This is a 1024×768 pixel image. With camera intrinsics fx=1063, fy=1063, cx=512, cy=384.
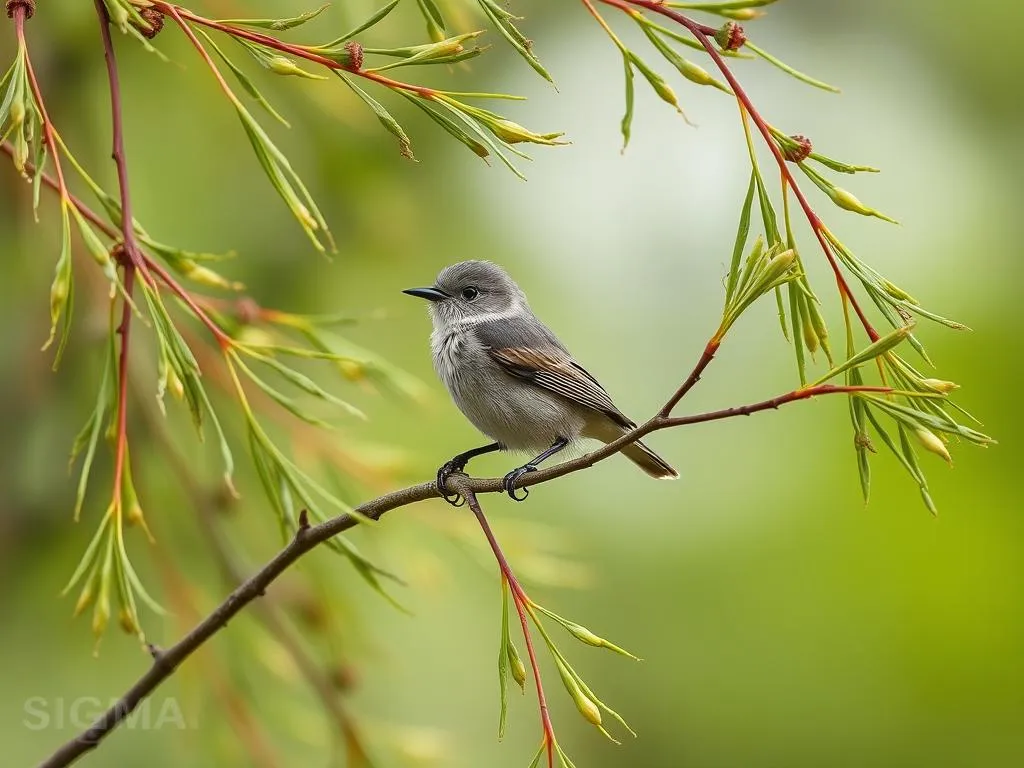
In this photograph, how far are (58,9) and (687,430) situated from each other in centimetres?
241

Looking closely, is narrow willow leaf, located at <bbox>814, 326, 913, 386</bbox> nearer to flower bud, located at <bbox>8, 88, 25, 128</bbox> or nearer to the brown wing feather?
flower bud, located at <bbox>8, 88, 25, 128</bbox>

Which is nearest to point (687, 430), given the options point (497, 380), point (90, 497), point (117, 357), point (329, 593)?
point (497, 380)

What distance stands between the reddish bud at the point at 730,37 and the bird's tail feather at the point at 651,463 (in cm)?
179

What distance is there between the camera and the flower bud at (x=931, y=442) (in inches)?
47.3

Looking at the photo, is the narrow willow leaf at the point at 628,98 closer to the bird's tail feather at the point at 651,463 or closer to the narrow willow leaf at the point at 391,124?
the narrow willow leaf at the point at 391,124

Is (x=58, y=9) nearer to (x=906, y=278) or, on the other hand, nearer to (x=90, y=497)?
(x=90, y=497)

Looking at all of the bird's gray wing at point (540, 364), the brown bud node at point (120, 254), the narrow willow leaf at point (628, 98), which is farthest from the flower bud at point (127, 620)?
the bird's gray wing at point (540, 364)

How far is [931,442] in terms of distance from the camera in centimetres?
121

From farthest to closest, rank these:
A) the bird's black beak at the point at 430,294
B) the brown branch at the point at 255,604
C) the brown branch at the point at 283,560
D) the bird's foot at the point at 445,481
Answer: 1. the bird's black beak at the point at 430,294
2. the brown branch at the point at 255,604
3. the bird's foot at the point at 445,481
4. the brown branch at the point at 283,560

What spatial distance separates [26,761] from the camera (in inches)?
109

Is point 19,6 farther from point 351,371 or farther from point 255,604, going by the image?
point 255,604

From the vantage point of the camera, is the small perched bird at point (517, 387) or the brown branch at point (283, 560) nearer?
the brown branch at point (283, 560)

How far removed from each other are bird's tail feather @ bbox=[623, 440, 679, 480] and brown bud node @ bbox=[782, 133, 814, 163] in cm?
170

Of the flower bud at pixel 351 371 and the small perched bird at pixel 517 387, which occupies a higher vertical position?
the small perched bird at pixel 517 387
